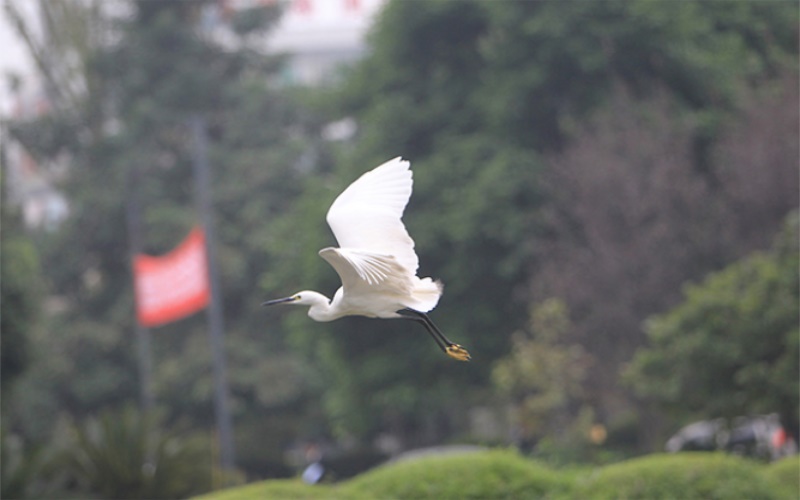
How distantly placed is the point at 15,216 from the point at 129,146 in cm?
1307

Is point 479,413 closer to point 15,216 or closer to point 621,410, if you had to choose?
point 621,410

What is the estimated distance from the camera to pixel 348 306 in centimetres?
532

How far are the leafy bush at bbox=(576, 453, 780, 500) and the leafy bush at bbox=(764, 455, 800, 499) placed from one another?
0.20m

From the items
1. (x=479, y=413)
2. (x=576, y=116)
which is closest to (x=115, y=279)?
(x=479, y=413)

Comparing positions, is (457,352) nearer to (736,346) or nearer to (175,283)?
(736,346)

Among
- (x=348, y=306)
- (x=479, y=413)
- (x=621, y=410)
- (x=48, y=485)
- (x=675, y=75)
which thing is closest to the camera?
(x=348, y=306)

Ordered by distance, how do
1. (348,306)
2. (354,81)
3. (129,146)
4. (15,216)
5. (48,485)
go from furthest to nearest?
1. (129,146)
2. (354,81)
3. (15,216)
4. (48,485)
5. (348,306)

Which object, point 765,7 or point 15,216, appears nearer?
point 15,216

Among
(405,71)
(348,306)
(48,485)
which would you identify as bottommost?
(48,485)

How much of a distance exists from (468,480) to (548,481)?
0.60 m

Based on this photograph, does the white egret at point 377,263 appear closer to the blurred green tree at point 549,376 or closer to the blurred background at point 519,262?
the blurred background at point 519,262

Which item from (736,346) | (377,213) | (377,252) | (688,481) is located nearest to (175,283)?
(736,346)

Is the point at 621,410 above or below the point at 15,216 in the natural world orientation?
below

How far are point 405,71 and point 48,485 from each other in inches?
405
